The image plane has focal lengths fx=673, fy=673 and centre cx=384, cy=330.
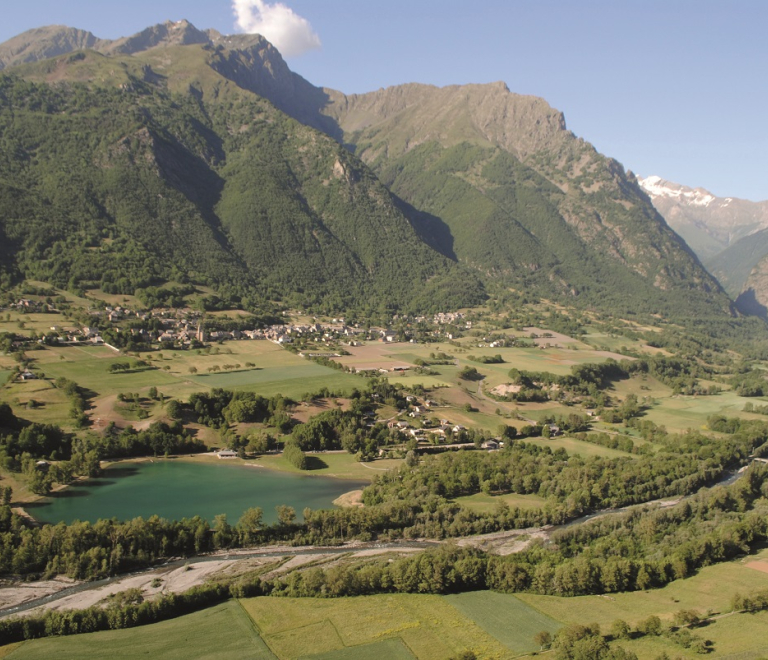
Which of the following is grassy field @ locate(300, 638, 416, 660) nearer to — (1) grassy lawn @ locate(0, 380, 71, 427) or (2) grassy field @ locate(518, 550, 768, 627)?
(2) grassy field @ locate(518, 550, 768, 627)

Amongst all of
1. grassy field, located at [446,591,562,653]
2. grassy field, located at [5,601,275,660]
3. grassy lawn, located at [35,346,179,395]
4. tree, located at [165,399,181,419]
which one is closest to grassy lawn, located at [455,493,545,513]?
grassy field, located at [446,591,562,653]

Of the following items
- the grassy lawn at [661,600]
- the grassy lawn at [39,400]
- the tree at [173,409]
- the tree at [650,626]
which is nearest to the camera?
the tree at [650,626]

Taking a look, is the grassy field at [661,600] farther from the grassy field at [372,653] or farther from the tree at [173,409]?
the tree at [173,409]

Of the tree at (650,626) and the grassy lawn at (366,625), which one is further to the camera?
the tree at (650,626)

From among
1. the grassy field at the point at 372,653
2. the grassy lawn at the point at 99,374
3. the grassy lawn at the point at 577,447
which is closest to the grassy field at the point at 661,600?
the grassy field at the point at 372,653

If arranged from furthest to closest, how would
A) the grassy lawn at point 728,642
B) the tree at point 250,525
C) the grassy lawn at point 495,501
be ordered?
the grassy lawn at point 495,501
the tree at point 250,525
the grassy lawn at point 728,642

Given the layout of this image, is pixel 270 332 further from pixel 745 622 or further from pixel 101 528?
pixel 745 622

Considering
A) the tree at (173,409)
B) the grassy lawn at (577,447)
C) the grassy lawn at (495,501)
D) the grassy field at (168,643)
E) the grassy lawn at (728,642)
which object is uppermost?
the tree at (173,409)

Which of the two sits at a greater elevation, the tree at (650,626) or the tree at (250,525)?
the tree at (650,626)
